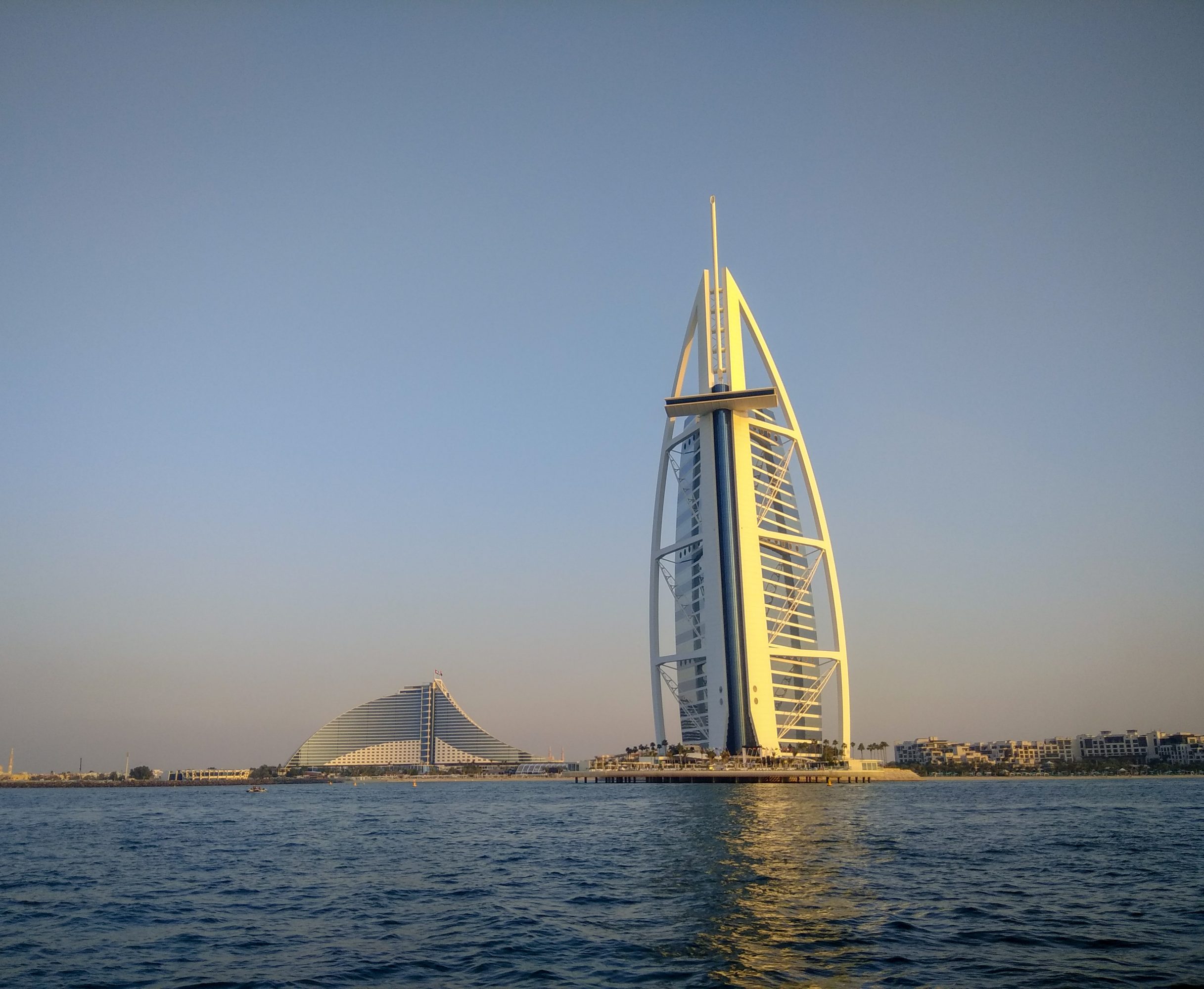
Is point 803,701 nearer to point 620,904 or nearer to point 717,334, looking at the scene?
point 717,334

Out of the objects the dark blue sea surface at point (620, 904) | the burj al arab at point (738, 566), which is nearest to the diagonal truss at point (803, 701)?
the burj al arab at point (738, 566)

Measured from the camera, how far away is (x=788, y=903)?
68.7 feet

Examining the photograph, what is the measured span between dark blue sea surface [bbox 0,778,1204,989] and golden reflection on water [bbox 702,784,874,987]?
0.09m

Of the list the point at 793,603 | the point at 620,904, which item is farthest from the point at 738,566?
the point at 620,904

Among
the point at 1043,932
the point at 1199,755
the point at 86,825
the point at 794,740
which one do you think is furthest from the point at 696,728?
the point at 1199,755

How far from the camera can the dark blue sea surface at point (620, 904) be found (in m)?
15.7

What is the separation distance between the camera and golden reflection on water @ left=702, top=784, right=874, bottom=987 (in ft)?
50.4

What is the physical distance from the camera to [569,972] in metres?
15.5

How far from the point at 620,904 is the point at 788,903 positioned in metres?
3.65

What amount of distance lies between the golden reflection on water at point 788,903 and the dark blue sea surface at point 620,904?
9 centimetres

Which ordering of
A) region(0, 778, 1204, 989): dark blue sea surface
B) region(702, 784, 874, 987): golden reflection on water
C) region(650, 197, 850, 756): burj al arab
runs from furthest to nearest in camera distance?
1. region(650, 197, 850, 756): burj al arab
2. region(0, 778, 1204, 989): dark blue sea surface
3. region(702, 784, 874, 987): golden reflection on water

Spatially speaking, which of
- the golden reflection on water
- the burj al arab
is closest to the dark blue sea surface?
the golden reflection on water

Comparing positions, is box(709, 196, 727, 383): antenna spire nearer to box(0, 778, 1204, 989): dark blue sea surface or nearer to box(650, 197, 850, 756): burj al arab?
box(650, 197, 850, 756): burj al arab

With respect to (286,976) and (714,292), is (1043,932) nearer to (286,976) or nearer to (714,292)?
(286,976)
